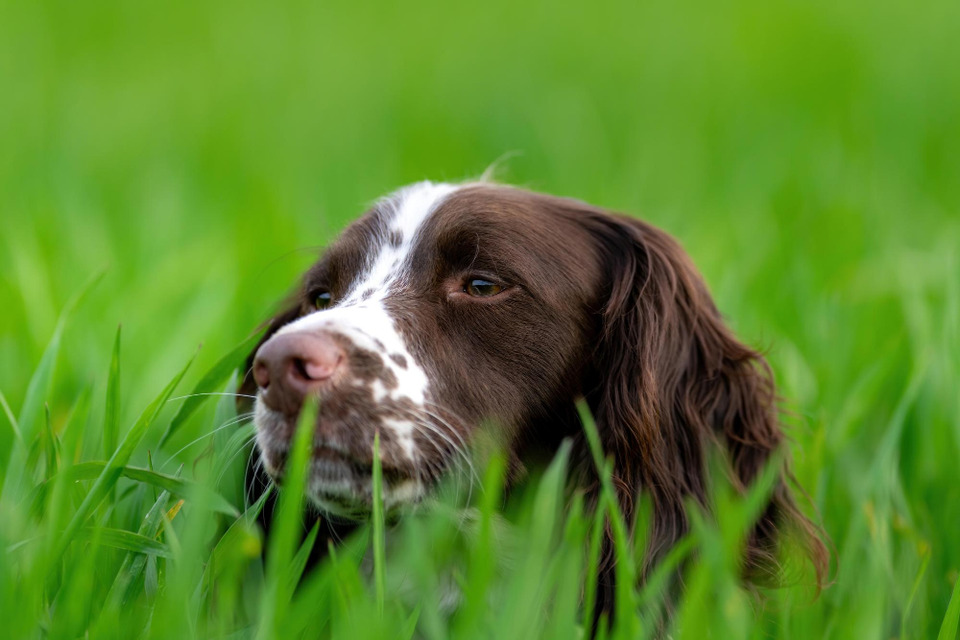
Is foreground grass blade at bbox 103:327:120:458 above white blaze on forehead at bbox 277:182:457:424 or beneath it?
beneath

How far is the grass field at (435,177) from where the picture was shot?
89.6 inches

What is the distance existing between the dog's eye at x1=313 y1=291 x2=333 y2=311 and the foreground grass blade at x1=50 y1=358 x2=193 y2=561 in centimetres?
83

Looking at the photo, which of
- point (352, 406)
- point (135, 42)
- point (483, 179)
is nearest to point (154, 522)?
point (352, 406)

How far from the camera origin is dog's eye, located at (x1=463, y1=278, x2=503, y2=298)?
2986 mm

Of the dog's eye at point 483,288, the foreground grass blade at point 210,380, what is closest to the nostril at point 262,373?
the foreground grass blade at point 210,380

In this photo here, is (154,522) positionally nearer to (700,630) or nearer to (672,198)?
(700,630)

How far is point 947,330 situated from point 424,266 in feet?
6.29

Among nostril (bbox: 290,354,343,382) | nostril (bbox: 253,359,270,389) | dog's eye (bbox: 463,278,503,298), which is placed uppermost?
dog's eye (bbox: 463,278,503,298)

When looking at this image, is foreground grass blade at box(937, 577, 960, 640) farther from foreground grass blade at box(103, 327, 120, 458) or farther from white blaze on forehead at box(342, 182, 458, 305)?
foreground grass blade at box(103, 327, 120, 458)

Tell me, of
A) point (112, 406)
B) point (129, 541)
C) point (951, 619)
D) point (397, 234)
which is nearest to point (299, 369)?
point (129, 541)

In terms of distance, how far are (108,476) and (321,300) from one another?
3.74 ft

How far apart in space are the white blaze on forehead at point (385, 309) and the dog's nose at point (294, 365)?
0.15 ft

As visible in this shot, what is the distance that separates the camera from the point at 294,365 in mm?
2471

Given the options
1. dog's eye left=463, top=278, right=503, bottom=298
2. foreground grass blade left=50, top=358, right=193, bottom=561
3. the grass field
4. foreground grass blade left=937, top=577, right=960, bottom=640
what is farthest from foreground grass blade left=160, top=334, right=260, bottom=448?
foreground grass blade left=937, top=577, right=960, bottom=640
